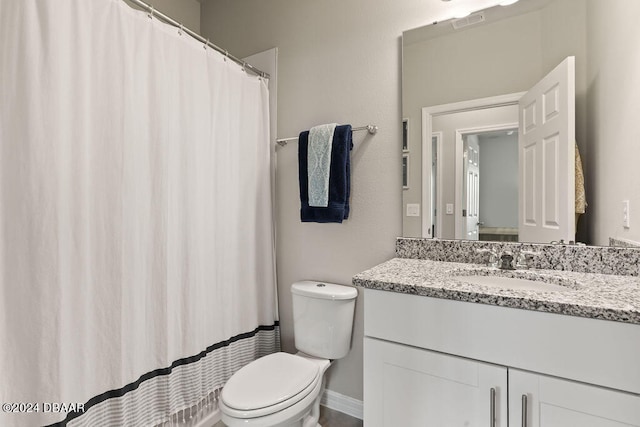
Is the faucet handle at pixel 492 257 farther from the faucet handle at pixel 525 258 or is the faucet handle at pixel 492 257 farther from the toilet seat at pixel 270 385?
the toilet seat at pixel 270 385

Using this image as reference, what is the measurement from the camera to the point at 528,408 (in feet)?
Answer: 2.84

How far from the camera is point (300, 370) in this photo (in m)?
1.43

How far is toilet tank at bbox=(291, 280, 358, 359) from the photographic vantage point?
5.31 feet

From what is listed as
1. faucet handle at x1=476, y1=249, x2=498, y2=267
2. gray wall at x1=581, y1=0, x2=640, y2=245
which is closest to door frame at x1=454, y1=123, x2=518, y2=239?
faucet handle at x1=476, y1=249, x2=498, y2=267

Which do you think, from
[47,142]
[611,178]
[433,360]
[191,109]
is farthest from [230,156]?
[611,178]

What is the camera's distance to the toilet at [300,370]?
1.19 m

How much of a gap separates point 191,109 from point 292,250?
0.97 meters

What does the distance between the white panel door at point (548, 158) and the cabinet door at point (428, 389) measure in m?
0.71

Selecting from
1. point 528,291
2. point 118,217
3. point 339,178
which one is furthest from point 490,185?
point 118,217

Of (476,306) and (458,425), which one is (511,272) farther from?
(458,425)

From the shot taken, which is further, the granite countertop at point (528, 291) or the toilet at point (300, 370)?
the toilet at point (300, 370)

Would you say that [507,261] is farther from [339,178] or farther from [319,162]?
[319,162]

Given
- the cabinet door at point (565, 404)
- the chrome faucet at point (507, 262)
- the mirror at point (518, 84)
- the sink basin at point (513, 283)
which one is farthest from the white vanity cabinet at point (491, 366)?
the mirror at point (518, 84)

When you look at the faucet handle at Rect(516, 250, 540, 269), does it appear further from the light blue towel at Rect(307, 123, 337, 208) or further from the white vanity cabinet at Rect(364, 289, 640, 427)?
the light blue towel at Rect(307, 123, 337, 208)
